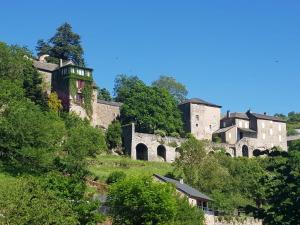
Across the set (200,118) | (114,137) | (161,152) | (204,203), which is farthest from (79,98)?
(204,203)

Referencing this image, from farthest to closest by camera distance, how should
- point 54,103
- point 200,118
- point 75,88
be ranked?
point 200,118 → point 75,88 → point 54,103

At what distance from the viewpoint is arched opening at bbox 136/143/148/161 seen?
85500 millimetres

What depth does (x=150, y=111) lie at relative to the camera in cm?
9056

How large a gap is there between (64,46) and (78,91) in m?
30.1

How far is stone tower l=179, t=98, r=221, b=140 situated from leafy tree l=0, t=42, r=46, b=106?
25597mm

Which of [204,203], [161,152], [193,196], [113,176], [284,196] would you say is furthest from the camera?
[161,152]

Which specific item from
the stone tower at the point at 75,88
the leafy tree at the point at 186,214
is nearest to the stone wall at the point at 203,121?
the stone tower at the point at 75,88

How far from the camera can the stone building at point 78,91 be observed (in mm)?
85250

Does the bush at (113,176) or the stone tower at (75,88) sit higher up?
the stone tower at (75,88)

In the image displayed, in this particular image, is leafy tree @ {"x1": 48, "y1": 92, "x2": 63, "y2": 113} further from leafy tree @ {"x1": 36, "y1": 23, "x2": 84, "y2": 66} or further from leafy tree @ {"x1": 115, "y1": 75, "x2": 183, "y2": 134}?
leafy tree @ {"x1": 36, "y1": 23, "x2": 84, "y2": 66}

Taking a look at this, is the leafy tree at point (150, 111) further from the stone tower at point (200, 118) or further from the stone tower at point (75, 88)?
the stone tower at point (75, 88)

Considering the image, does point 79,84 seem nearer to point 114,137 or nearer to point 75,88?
point 75,88

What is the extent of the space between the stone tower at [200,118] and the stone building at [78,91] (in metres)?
12.7

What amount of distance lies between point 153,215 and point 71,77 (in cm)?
4417
